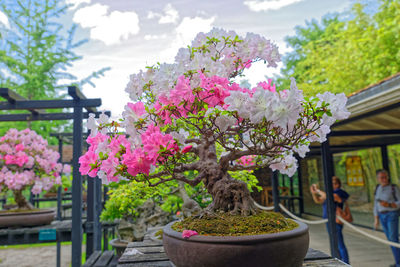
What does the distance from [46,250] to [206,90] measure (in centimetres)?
714

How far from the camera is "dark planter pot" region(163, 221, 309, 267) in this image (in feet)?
3.30

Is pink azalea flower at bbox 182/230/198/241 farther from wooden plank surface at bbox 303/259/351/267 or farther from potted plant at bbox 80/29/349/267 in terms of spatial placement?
wooden plank surface at bbox 303/259/351/267

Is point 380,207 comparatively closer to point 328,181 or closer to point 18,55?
point 328,181

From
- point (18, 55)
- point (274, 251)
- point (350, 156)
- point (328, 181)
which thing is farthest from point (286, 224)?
point (18, 55)

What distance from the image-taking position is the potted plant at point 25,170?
3.84 m

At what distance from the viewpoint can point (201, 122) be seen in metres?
1.18

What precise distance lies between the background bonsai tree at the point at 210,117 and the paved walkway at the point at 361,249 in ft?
13.3

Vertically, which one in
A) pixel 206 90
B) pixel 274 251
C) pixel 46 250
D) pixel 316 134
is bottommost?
pixel 46 250

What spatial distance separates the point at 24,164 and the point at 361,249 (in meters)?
5.65

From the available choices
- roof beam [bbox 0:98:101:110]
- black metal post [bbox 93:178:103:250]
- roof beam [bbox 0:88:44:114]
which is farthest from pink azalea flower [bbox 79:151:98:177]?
black metal post [bbox 93:178:103:250]

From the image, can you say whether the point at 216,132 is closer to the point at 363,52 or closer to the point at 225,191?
the point at 225,191

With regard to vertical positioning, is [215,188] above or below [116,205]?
above

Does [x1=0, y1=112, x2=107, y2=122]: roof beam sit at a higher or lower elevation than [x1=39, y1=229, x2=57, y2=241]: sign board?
higher

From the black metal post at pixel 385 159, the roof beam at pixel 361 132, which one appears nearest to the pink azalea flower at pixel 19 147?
the roof beam at pixel 361 132
